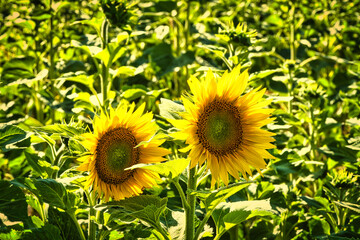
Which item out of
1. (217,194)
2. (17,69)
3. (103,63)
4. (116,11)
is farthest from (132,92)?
(17,69)

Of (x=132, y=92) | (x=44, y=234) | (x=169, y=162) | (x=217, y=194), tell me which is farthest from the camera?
(x=132, y=92)

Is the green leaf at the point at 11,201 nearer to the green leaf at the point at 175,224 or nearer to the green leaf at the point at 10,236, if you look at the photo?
the green leaf at the point at 10,236

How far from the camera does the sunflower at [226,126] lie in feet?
3.45

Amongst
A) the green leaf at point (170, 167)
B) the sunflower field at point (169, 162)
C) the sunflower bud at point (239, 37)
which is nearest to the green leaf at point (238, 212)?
the sunflower field at point (169, 162)

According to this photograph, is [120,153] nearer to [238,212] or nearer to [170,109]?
[170,109]

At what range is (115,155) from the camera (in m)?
1.13

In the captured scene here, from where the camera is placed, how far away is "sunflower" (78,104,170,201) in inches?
43.3

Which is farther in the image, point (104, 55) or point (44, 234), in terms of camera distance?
point (104, 55)

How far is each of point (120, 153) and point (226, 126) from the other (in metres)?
0.32

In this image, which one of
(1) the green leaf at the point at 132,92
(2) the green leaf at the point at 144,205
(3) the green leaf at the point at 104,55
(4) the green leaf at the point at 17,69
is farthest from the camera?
(4) the green leaf at the point at 17,69

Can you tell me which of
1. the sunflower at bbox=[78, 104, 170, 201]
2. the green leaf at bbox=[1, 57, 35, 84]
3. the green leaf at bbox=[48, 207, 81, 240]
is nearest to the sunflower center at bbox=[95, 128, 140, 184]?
the sunflower at bbox=[78, 104, 170, 201]

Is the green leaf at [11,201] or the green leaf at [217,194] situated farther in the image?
the green leaf at [11,201]

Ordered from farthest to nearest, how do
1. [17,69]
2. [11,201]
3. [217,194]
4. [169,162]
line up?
[17,69] < [11,201] < [217,194] < [169,162]

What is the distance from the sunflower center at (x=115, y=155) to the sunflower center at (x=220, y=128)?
226 mm
